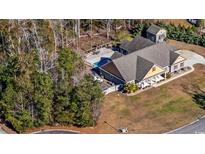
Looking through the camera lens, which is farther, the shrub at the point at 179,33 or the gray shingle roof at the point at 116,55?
the shrub at the point at 179,33

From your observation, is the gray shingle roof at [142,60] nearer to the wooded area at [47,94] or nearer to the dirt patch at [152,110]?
the dirt patch at [152,110]

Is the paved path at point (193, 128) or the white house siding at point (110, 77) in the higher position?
the white house siding at point (110, 77)

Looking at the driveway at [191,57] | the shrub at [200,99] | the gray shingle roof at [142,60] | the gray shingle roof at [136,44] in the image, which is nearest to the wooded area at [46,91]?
the gray shingle roof at [142,60]

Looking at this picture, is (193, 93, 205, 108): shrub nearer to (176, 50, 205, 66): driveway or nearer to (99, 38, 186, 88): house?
(99, 38, 186, 88): house

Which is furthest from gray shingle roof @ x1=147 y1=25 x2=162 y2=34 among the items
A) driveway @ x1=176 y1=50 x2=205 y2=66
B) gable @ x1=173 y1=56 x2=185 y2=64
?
gable @ x1=173 y1=56 x2=185 y2=64

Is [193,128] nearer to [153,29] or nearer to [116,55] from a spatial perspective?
[116,55]

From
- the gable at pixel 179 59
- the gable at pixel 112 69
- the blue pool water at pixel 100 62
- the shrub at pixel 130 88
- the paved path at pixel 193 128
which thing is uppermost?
the gable at pixel 179 59
